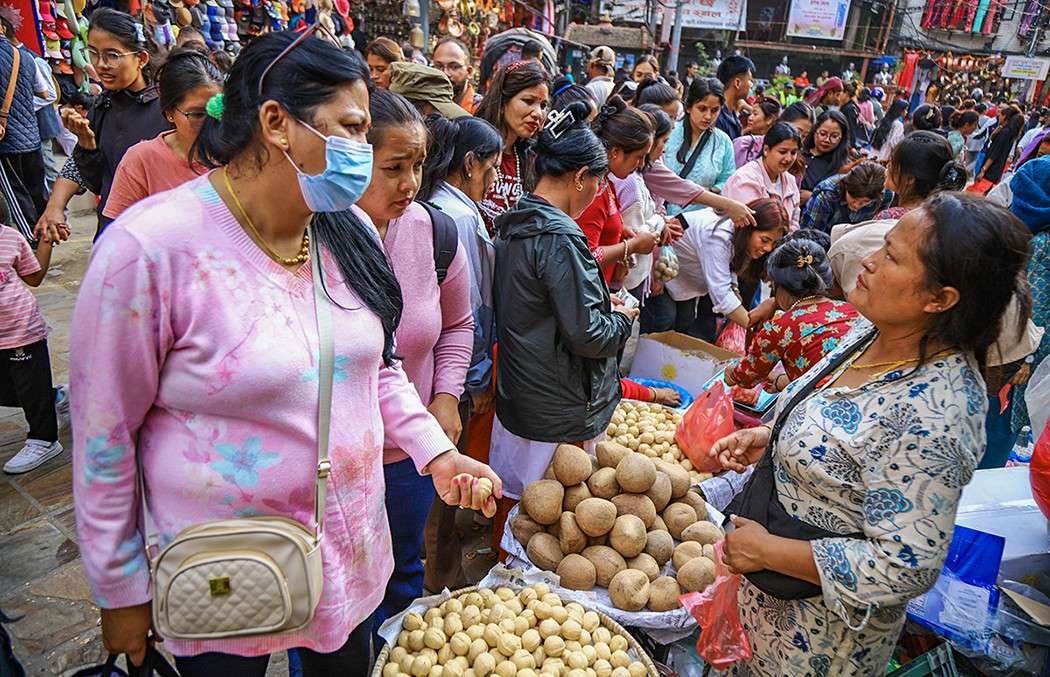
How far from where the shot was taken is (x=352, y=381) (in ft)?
4.57

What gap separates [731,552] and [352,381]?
3.44 feet

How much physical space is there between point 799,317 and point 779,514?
1.22 metres

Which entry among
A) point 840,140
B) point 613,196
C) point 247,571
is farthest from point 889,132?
point 247,571

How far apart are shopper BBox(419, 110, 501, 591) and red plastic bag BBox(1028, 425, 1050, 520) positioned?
1947 millimetres

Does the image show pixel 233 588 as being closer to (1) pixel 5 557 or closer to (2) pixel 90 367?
(2) pixel 90 367

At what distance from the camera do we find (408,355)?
2.18 m

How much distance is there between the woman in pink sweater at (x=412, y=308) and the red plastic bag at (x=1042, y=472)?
1.92 m

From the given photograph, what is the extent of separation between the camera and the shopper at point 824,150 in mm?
5738

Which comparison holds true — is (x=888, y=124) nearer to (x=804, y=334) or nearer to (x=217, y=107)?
(x=804, y=334)

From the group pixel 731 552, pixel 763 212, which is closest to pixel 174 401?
pixel 731 552

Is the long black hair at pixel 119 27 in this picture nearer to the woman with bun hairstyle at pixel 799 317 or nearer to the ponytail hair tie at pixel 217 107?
the ponytail hair tie at pixel 217 107

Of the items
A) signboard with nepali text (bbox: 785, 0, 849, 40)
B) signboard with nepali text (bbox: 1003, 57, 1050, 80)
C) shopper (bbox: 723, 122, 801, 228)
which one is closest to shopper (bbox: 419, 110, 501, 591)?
shopper (bbox: 723, 122, 801, 228)

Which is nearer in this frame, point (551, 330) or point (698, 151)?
point (551, 330)

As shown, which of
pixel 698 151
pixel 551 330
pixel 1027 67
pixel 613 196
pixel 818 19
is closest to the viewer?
pixel 551 330
